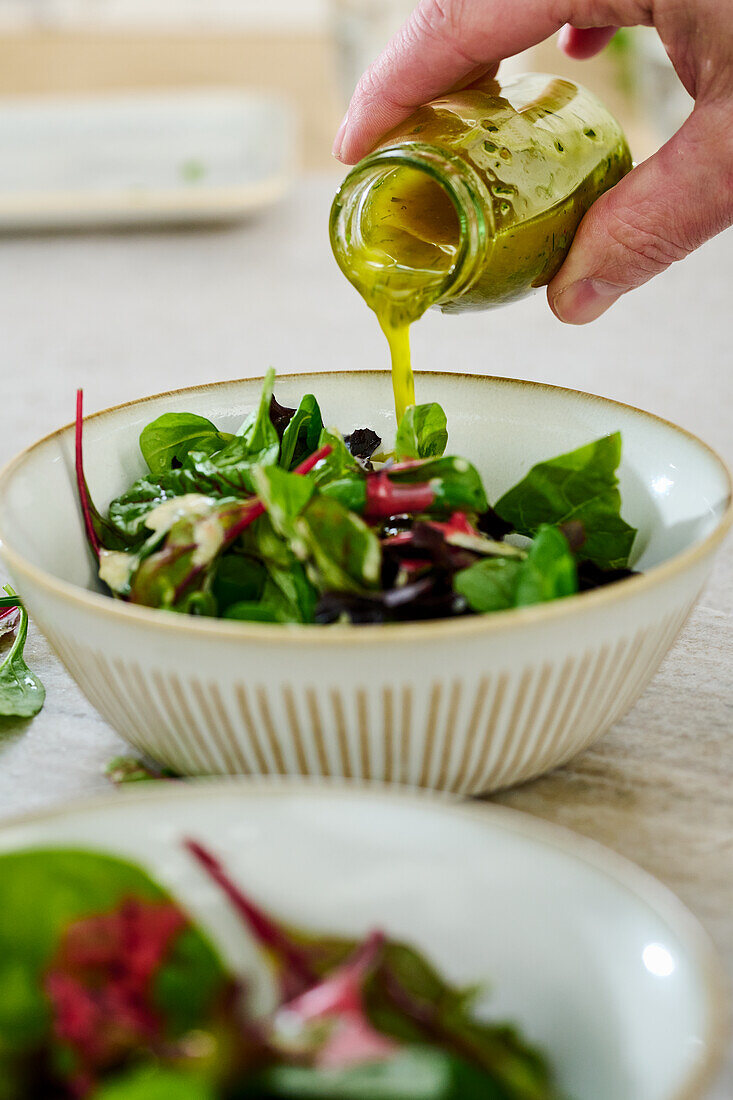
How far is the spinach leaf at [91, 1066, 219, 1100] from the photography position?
32 cm

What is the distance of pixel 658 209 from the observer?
81 cm

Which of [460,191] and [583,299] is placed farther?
[583,299]

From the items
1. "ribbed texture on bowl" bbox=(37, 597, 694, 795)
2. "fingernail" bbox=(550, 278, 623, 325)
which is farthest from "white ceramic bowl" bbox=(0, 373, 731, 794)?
"fingernail" bbox=(550, 278, 623, 325)

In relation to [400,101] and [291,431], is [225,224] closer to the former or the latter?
[400,101]

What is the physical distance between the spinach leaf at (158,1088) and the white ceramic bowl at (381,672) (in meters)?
0.18

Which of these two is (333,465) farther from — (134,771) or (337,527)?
(134,771)

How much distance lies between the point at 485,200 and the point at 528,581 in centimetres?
27

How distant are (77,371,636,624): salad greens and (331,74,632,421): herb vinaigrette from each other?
0.27 feet

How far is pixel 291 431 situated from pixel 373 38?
13.0 ft

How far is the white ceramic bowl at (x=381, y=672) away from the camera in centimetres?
49

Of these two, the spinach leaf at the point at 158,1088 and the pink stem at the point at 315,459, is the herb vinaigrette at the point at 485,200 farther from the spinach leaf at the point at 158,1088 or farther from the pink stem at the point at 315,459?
the spinach leaf at the point at 158,1088

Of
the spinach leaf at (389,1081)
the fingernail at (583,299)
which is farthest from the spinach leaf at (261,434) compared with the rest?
the spinach leaf at (389,1081)

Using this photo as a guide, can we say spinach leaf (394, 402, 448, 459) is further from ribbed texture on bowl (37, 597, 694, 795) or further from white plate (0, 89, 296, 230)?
white plate (0, 89, 296, 230)

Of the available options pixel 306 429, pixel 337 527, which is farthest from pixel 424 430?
pixel 337 527
